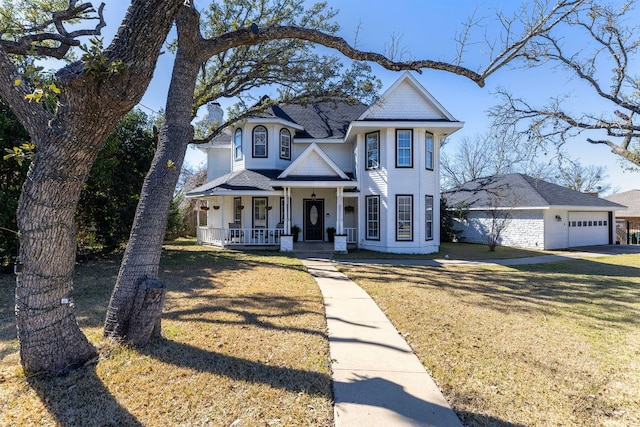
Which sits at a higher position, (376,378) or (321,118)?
(321,118)

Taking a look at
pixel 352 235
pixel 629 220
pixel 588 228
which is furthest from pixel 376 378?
pixel 629 220

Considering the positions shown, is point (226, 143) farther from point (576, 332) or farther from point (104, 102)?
point (576, 332)

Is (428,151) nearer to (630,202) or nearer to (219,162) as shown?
(219,162)

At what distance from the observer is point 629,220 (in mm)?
27969

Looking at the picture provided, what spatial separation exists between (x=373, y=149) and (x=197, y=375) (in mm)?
13794

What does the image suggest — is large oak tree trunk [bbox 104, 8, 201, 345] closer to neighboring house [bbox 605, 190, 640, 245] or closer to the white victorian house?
the white victorian house

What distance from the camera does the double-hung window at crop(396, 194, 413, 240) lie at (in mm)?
15039

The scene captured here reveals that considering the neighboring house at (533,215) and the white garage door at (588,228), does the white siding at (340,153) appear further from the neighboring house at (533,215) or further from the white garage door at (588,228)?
the white garage door at (588,228)

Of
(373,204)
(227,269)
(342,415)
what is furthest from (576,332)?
(373,204)

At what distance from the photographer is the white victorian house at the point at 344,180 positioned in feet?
49.2

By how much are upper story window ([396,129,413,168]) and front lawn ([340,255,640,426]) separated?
22.4 ft

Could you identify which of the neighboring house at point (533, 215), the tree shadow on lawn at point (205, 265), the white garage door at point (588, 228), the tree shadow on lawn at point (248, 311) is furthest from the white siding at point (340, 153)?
the white garage door at point (588, 228)

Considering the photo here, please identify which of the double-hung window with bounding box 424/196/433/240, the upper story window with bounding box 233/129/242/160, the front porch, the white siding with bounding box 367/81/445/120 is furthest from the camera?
the upper story window with bounding box 233/129/242/160

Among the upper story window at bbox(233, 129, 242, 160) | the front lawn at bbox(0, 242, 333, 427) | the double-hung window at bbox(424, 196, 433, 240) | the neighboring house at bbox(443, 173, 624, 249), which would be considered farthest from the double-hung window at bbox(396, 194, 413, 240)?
the front lawn at bbox(0, 242, 333, 427)
